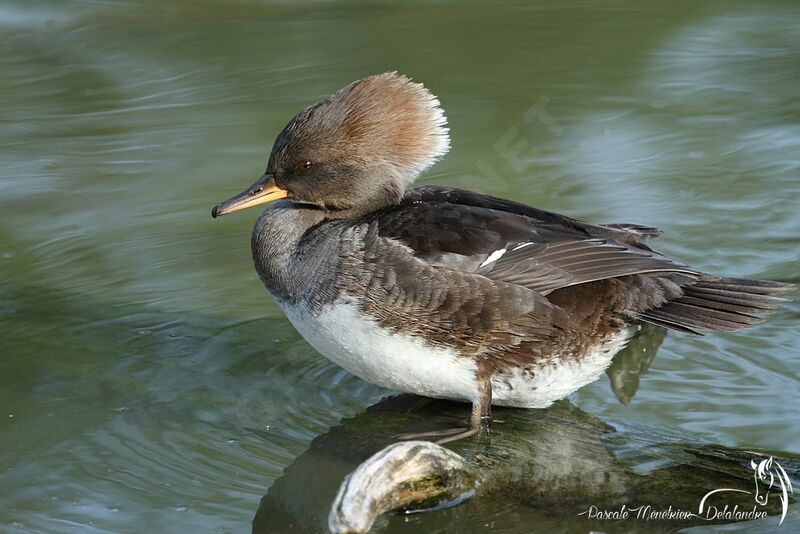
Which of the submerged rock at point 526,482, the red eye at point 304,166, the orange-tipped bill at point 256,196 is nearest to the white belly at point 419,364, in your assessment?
the submerged rock at point 526,482

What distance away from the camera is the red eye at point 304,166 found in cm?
560

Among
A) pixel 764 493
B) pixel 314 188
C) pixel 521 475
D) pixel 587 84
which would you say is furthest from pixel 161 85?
pixel 764 493

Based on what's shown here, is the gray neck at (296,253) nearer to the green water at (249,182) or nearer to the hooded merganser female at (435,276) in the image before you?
the hooded merganser female at (435,276)

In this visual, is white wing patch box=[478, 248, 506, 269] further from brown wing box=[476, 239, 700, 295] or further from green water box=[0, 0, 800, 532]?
green water box=[0, 0, 800, 532]

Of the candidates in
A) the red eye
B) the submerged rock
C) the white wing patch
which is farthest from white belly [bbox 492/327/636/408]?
the red eye

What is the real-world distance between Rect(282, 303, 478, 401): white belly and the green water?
0.36 m

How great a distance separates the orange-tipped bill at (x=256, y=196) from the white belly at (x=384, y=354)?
→ 0.62 metres

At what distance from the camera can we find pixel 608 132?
868 centimetres

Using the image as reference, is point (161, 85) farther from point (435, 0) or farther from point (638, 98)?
point (638, 98)

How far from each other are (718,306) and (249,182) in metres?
3.76

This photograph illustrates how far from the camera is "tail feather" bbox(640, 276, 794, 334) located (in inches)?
210

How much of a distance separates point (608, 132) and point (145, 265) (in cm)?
357

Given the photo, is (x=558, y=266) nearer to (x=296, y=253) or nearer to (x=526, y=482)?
(x=526, y=482)

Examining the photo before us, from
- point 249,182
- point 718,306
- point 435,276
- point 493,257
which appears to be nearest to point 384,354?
point 435,276
